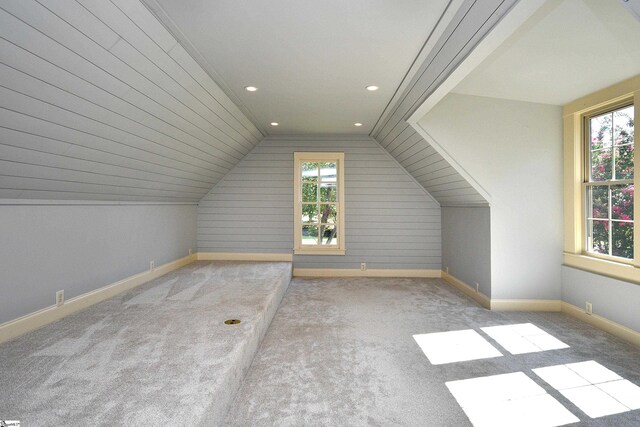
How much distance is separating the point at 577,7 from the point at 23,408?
387cm

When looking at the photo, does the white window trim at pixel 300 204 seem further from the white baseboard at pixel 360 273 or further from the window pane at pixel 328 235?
the white baseboard at pixel 360 273

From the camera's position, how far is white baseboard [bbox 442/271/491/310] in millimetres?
4048

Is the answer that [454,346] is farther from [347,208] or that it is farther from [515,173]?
[347,208]

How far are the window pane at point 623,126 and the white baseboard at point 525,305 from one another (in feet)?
6.23

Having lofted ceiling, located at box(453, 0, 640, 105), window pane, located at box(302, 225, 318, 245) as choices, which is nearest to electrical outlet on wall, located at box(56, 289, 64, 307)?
window pane, located at box(302, 225, 318, 245)

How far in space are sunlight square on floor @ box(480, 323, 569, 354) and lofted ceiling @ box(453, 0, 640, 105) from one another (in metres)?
2.48

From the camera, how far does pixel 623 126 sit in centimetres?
319

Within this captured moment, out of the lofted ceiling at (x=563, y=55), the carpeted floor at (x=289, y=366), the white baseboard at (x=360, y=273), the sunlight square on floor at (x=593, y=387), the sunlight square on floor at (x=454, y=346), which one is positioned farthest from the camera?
the white baseboard at (x=360, y=273)

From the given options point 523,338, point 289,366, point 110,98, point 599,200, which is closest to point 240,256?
point 289,366

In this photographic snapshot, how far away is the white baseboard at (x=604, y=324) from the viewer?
2.93m

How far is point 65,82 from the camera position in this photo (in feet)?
6.27

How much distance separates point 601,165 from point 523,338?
79.4 inches

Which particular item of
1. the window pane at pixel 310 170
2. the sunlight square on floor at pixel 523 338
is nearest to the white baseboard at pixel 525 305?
the sunlight square on floor at pixel 523 338

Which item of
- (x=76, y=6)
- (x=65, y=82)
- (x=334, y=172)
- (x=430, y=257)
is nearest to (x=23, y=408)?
(x=65, y=82)
